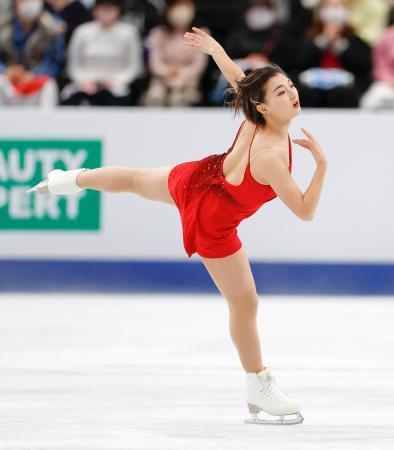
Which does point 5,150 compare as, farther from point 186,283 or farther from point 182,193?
point 182,193

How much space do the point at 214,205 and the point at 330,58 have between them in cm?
464

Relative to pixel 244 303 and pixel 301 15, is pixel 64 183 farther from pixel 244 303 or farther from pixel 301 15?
pixel 301 15

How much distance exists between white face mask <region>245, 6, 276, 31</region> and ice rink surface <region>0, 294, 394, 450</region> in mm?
2175

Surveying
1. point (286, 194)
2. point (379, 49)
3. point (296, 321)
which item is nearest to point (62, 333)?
point (296, 321)

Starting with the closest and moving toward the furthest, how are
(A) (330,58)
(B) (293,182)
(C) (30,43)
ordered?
(B) (293,182) < (A) (330,58) < (C) (30,43)

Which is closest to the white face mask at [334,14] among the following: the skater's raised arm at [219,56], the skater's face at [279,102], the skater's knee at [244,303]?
the skater's raised arm at [219,56]

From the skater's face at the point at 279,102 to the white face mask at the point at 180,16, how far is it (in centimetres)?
476

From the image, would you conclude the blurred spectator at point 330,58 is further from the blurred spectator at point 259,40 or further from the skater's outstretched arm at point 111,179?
the skater's outstretched arm at point 111,179

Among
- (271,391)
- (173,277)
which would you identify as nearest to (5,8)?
(173,277)

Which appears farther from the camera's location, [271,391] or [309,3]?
[309,3]

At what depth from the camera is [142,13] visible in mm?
9039

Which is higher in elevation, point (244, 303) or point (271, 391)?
point (244, 303)

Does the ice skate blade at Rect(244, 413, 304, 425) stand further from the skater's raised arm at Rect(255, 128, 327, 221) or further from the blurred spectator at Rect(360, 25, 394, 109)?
the blurred spectator at Rect(360, 25, 394, 109)

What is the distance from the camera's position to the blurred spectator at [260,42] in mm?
8297
